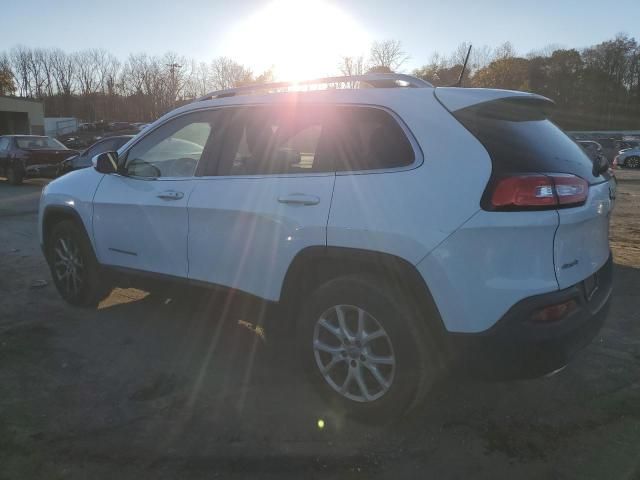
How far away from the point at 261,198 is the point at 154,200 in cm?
109

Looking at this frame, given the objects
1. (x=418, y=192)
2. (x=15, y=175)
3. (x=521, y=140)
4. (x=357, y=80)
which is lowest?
(x=15, y=175)

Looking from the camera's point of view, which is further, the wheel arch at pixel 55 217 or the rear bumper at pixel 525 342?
the wheel arch at pixel 55 217

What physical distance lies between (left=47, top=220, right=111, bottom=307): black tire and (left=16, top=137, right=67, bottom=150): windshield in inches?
573

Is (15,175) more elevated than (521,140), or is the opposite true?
(521,140)

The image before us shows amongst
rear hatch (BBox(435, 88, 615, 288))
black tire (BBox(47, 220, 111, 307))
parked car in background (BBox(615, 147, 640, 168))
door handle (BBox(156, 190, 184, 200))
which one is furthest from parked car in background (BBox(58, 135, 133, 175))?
parked car in background (BBox(615, 147, 640, 168))

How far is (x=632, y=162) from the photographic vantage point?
30.5 metres

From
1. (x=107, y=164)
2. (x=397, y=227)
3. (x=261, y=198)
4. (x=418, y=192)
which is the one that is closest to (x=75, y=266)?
(x=107, y=164)

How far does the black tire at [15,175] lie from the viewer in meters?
17.3

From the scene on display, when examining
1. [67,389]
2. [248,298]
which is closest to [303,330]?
[248,298]

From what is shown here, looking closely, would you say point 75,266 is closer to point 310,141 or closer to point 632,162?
point 310,141

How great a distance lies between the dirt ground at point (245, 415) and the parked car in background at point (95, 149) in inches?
352

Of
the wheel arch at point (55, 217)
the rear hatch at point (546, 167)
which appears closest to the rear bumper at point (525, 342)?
the rear hatch at point (546, 167)

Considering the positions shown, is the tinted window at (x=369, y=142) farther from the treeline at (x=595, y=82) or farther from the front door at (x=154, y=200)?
the treeline at (x=595, y=82)

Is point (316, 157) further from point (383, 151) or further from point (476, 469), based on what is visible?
point (476, 469)
